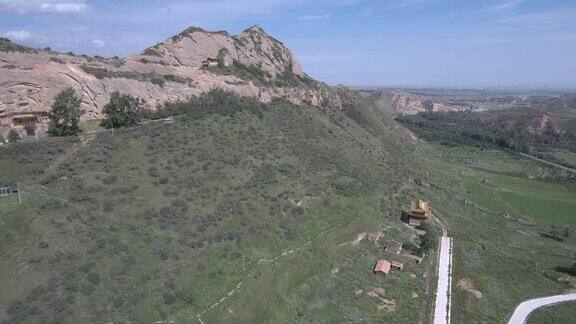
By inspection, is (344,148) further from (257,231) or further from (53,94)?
(53,94)

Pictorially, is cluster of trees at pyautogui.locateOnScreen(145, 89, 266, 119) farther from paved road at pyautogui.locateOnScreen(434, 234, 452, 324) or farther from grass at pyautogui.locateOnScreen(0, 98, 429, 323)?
paved road at pyautogui.locateOnScreen(434, 234, 452, 324)

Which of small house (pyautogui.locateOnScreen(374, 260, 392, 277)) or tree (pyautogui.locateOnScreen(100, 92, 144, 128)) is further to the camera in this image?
tree (pyautogui.locateOnScreen(100, 92, 144, 128))

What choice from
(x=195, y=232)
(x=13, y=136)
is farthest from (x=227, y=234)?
(x=13, y=136)

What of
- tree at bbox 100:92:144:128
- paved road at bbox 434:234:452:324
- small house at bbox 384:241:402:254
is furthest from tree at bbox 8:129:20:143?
paved road at bbox 434:234:452:324

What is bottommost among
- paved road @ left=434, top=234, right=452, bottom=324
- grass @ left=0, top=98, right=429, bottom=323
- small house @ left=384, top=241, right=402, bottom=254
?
paved road @ left=434, top=234, right=452, bottom=324

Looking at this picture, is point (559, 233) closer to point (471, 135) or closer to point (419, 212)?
point (419, 212)

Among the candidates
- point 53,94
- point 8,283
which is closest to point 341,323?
point 8,283

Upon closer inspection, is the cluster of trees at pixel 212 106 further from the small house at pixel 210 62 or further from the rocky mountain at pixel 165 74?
the small house at pixel 210 62

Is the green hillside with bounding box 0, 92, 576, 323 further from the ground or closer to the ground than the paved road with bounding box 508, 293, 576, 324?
further from the ground
